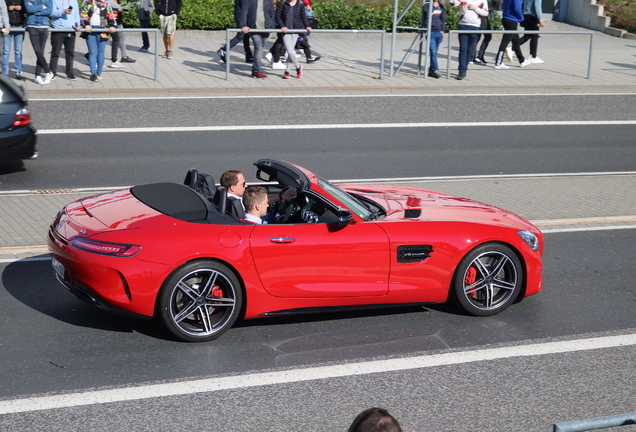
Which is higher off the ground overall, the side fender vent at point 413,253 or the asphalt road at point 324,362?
the side fender vent at point 413,253

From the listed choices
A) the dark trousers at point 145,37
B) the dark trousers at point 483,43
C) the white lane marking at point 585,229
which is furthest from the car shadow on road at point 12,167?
the dark trousers at point 483,43

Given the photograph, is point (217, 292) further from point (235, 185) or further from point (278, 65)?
point (278, 65)

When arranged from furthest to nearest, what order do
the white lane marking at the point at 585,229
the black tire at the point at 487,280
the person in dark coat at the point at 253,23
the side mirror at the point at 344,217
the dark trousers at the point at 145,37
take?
1. the dark trousers at the point at 145,37
2. the person in dark coat at the point at 253,23
3. the white lane marking at the point at 585,229
4. the black tire at the point at 487,280
5. the side mirror at the point at 344,217

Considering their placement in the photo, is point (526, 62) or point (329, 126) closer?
A: point (329, 126)

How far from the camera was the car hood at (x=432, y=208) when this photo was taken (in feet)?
23.5

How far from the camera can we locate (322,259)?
21.7 ft

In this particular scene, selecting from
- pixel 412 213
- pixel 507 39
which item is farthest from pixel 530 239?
pixel 507 39

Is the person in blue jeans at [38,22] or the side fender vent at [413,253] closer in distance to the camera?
the side fender vent at [413,253]

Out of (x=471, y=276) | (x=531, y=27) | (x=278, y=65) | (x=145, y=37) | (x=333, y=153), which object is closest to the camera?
(x=471, y=276)

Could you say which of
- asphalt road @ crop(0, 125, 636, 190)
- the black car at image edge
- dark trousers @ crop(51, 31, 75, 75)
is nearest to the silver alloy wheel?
asphalt road @ crop(0, 125, 636, 190)

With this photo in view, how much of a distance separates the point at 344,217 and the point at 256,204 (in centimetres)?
73

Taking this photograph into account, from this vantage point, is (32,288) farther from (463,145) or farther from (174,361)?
(463,145)

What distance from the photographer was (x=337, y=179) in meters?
12.0

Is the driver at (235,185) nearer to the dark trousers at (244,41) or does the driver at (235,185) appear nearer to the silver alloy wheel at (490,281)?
the silver alloy wheel at (490,281)
